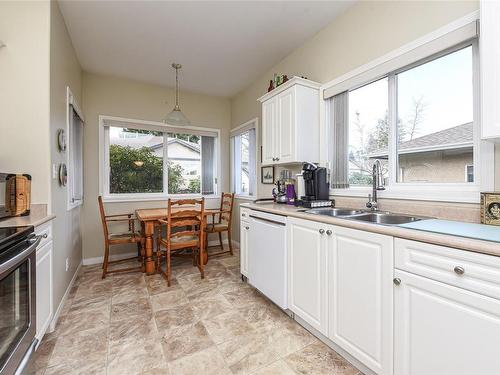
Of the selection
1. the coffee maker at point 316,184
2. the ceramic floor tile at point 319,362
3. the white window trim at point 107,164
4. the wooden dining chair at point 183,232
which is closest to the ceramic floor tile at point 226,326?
the ceramic floor tile at point 319,362

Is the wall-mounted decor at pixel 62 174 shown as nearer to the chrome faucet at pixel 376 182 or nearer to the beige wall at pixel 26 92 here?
the beige wall at pixel 26 92

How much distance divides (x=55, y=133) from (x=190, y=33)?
5.34 feet

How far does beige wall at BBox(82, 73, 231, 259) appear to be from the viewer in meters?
3.43

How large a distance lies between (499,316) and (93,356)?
2.16m

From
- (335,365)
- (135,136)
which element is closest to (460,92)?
(335,365)

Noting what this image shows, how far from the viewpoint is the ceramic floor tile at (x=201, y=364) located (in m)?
1.47

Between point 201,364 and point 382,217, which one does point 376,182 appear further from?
point 201,364

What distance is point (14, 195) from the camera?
5.39 ft

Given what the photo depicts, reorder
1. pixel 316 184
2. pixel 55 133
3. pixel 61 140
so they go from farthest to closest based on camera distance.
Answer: pixel 316 184 → pixel 61 140 → pixel 55 133

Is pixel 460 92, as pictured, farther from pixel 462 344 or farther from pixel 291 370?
pixel 291 370

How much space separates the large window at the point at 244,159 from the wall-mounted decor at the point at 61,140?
7.80ft

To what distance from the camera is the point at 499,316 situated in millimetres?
900

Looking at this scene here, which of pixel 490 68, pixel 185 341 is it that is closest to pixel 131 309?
pixel 185 341

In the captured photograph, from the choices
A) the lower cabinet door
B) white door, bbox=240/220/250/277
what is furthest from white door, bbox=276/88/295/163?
the lower cabinet door
